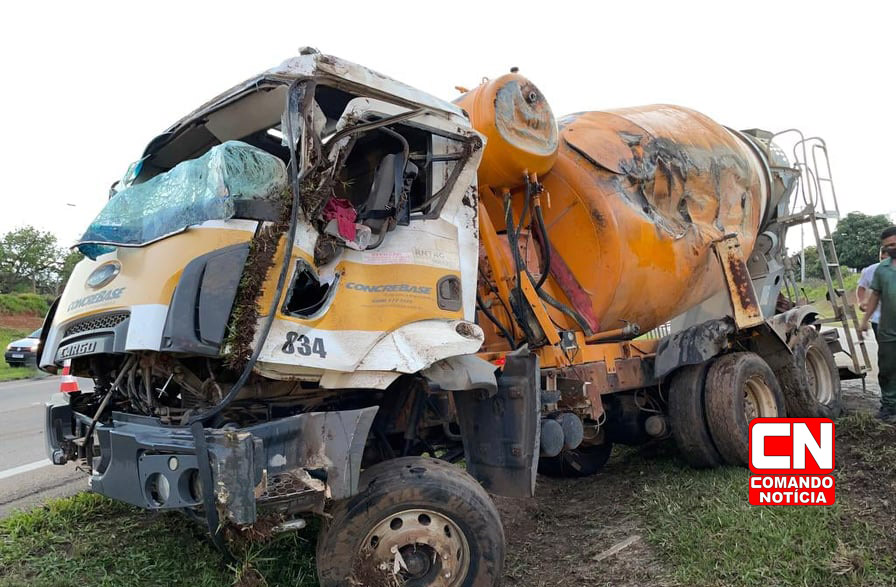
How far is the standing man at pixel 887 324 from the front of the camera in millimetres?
6496

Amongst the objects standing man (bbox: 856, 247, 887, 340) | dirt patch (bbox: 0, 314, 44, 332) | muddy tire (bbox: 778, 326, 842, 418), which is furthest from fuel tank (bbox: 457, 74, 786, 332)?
dirt patch (bbox: 0, 314, 44, 332)

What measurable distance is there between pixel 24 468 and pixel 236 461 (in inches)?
194

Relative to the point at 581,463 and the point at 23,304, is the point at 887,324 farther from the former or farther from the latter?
the point at 23,304

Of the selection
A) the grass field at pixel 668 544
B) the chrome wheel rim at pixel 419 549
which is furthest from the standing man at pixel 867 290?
the chrome wheel rim at pixel 419 549

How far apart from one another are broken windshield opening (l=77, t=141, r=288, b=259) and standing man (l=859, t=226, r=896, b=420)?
609 centimetres

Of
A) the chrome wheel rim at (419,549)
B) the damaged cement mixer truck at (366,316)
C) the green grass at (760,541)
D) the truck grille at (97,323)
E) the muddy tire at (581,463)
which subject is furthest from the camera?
the muddy tire at (581,463)

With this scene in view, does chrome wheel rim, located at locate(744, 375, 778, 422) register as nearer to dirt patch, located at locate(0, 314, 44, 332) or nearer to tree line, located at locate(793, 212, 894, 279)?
dirt patch, located at locate(0, 314, 44, 332)

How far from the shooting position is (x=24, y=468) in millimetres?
6340

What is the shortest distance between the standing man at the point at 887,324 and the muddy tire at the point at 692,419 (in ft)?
Answer: 7.59

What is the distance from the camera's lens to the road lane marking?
6102mm

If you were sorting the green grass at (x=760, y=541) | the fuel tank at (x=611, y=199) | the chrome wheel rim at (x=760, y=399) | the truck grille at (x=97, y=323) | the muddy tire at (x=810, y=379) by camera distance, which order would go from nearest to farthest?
1. the truck grille at (x=97, y=323)
2. the green grass at (x=760, y=541)
3. the fuel tank at (x=611, y=199)
4. the chrome wheel rim at (x=760, y=399)
5. the muddy tire at (x=810, y=379)

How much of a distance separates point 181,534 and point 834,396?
6.31 metres

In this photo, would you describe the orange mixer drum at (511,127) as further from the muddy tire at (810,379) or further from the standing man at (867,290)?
the standing man at (867,290)

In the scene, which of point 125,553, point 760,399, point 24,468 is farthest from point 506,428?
point 24,468
